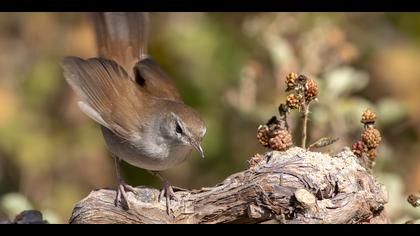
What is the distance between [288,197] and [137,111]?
71.7 inches

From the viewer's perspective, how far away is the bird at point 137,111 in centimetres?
466

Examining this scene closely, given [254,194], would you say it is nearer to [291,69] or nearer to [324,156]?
[324,156]

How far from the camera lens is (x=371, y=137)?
359cm

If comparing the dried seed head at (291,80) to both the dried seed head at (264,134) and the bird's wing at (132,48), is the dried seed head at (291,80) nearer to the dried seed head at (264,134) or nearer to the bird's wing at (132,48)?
the dried seed head at (264,134)

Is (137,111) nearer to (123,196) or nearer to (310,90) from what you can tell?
(123,196)

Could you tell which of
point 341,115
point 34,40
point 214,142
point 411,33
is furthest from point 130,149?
point 411,33

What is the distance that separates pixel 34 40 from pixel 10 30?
30 centimetres

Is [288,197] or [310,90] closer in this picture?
[288,197]

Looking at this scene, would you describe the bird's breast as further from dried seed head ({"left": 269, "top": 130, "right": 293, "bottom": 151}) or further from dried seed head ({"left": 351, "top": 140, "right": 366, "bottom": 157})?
dried seed head ({"left": 351, "top": 140, "right": 366, "bottom": 157})

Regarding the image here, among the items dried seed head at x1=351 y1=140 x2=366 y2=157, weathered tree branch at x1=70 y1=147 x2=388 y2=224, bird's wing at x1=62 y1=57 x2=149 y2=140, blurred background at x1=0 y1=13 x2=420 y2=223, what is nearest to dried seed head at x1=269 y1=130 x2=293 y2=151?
weathered tree branch at x1=70 y1=147 x2=388 y2=224

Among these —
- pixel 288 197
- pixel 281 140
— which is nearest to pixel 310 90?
pixel 281 140

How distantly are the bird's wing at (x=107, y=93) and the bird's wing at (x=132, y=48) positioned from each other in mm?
150

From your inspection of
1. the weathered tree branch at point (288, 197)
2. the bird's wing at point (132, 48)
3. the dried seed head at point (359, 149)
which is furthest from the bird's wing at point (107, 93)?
the dried seed head at point (359, 149)

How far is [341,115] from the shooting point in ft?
17.7
